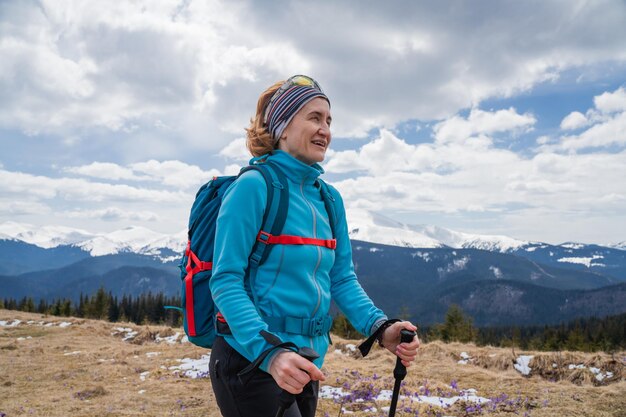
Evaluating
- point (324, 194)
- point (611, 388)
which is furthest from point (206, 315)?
point (611, 388)

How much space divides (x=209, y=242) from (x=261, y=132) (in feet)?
2.54

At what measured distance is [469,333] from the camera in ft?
161

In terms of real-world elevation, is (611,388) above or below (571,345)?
above

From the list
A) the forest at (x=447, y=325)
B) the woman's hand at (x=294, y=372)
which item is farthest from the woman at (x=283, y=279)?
the forest at (x=447, y=325)

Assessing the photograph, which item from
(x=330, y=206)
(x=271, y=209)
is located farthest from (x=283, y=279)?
(x=330, y=206)

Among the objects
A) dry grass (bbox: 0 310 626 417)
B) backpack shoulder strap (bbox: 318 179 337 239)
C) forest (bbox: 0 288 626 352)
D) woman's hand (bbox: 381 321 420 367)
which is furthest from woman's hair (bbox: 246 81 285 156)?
forest (bbox: 0 288 626 352)

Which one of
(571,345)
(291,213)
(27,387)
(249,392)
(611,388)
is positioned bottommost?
(571,345)

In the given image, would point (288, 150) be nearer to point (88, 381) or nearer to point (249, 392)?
point (249, 392)

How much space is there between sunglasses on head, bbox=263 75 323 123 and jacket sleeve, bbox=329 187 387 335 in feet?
2.24

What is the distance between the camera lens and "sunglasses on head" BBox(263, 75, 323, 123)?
8.55 ft

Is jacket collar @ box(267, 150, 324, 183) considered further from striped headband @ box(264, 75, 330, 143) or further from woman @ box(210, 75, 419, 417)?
striped headband @ box(264, 75, 330, 143)

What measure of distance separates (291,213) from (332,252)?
0.40 metres

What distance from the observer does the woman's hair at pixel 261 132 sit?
2.62m

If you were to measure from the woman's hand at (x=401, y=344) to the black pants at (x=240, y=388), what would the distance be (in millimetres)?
624
